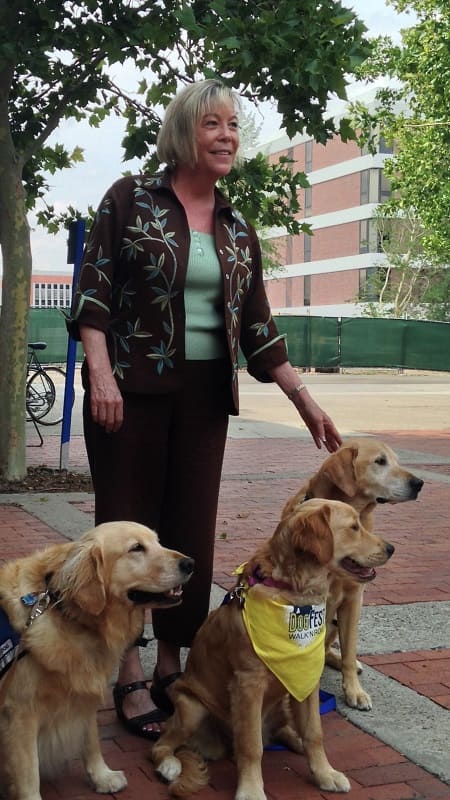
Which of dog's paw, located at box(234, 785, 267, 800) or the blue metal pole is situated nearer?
dog's paw, located at box(234, 785, 267, 800)

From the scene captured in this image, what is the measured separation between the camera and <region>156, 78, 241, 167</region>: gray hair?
363 centimetres

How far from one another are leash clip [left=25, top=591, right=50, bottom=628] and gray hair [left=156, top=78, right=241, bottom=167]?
1.78m

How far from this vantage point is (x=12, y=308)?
9562mm

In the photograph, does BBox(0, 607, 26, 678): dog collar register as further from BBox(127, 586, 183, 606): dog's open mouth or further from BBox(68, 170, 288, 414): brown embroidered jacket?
BBox(68, 170, 288, 414): brown embroidered jacket

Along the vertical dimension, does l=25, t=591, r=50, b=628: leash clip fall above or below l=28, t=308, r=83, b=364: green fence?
below

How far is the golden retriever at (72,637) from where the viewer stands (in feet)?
9.75

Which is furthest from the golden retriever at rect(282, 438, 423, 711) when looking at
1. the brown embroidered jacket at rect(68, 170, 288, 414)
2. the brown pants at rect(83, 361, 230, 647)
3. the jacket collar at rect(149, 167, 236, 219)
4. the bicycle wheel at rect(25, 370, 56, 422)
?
the bicycle wheel at rect(25, 370, 56, 422)

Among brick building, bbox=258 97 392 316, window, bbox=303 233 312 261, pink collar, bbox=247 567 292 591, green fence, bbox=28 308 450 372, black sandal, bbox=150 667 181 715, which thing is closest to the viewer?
pink collar, bbox=247 567 292 591

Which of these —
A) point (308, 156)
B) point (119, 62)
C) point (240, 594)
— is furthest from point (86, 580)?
point (308, 156)

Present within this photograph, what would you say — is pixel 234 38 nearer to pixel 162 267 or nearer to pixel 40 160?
pixel 162 267

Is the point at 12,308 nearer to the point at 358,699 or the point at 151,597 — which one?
the point at 358,699

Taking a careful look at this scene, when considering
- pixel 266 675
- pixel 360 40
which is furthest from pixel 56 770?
pixel 360 40

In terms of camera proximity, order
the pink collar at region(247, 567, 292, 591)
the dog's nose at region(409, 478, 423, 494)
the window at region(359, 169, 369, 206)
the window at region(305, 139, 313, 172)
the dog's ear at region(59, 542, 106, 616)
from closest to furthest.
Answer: the dog's ear at region(59, 542, 106, 616) → the pink collar at region(247, 567, 292, 591) → the dog's nose at region(409, 478, 423, 494) → the window at region(359, 169, 369, 206) → the window at region(305, 139, 313, 172)

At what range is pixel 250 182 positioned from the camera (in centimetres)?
934
